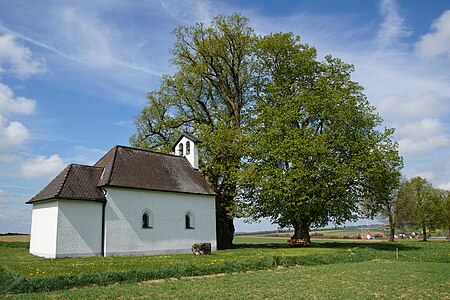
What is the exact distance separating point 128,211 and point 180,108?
15528 mm

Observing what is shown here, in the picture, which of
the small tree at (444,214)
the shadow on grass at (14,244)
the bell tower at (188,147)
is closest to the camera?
the shadow on grass at (14,244)

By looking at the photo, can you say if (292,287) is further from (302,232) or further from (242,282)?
(302,232)

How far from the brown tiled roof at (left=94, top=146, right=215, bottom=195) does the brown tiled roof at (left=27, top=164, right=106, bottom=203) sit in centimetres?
68

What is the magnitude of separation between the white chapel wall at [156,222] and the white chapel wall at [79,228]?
2.30 ft

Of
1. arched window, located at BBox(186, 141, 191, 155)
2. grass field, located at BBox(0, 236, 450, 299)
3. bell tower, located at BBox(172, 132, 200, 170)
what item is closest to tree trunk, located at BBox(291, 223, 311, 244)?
bell tower, located at BBox(172, 132, 200, 170)

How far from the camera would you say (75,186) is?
1011 inches

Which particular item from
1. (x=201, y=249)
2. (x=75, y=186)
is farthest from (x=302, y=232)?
(x=75, y=186)

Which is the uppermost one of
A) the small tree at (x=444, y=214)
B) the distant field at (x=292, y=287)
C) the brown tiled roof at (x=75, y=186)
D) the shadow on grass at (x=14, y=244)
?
the brown tiled roof at (x=75, y=186)

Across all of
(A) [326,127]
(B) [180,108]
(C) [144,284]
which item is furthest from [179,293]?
(B) [180,108]

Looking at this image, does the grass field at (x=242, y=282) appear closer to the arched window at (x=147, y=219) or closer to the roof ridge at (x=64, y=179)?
the roof ridge at (x=64, y=179)

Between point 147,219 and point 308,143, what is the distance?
13.8 metres

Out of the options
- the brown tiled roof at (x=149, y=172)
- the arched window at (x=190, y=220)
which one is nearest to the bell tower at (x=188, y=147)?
the brown tiled roof at (x=149, y=172)

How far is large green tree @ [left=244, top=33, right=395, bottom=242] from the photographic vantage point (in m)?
30.7

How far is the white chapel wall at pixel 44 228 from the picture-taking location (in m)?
24.3
